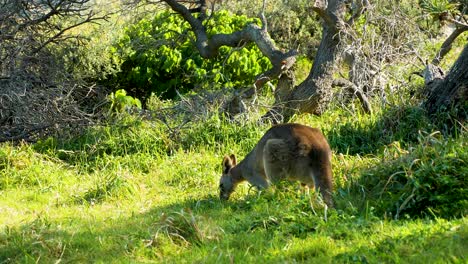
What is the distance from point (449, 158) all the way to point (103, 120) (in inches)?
286

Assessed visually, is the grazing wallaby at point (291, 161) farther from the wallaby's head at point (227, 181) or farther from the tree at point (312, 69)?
the tree at point (312, 69)

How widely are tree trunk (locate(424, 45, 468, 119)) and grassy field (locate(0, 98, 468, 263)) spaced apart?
0.28 m

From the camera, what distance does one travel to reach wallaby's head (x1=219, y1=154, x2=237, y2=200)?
31.3 feet

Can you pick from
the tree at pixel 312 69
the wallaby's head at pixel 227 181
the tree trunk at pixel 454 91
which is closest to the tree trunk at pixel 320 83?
the tree at pixel 312 69

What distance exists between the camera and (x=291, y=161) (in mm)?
8797

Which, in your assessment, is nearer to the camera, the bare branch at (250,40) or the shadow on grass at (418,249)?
the shadow on grass at (418,249)

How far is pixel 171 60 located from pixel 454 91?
27.5 feet

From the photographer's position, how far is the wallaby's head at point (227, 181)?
9.53m

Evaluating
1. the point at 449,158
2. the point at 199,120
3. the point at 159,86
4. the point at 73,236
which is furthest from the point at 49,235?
the point at 159,86

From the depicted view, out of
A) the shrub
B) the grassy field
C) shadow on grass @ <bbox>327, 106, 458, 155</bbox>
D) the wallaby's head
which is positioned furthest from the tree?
the shrub

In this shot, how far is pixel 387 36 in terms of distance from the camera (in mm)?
13531

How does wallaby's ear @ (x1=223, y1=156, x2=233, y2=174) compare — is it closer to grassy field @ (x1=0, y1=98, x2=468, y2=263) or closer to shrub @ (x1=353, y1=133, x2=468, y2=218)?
grassy field @ (x1=0, y1=98, x2=468, y2=263)

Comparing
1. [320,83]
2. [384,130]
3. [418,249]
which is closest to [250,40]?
[320,83]

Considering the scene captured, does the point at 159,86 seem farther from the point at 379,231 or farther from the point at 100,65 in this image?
the point at 379,231
